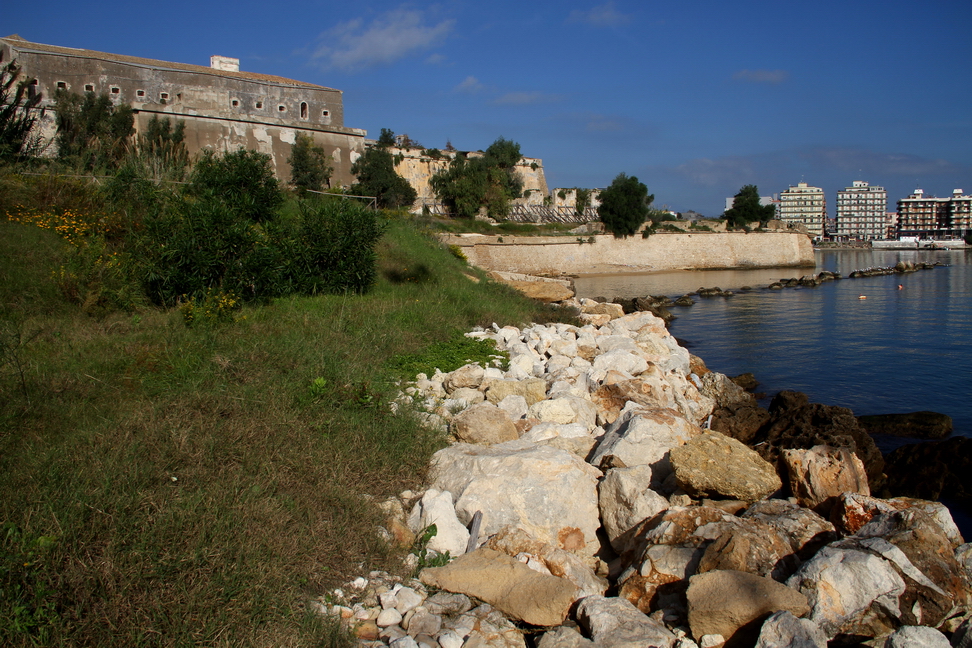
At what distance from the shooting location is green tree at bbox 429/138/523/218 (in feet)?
138

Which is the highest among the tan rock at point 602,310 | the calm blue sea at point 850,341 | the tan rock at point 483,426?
the tan rock at point 602,310

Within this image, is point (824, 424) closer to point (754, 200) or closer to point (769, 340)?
point (769, 340)

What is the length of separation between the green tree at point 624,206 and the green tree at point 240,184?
34676mm

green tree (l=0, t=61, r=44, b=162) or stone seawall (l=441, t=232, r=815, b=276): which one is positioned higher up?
green tree (l=0, t=61, r=44, b=162)

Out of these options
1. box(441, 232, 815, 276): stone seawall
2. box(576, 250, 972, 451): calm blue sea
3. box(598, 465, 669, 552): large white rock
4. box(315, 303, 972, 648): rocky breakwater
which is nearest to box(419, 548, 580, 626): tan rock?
box(315, 303, 972, 648): rocky breakwater

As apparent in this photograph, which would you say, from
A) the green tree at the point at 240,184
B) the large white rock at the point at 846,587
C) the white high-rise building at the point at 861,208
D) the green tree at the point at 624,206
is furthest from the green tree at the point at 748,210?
the white high-rise building at the point at 861,208

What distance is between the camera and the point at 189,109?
23609 mm

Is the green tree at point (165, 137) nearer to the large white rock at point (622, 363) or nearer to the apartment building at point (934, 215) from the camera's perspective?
the large white rock at point (622, 363)

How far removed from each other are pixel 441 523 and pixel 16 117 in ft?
66.2

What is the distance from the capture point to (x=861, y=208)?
14188 centimetres

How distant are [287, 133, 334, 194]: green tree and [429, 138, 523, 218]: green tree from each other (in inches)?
644

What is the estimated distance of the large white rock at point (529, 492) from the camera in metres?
4.23

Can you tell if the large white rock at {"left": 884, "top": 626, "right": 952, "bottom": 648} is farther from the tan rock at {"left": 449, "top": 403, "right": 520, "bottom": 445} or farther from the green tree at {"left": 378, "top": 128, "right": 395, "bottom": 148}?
the green tree at {"left": 378, "top": 128, "right": 395, "bottom": 148}

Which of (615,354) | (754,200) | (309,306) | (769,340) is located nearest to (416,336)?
(309,306)
